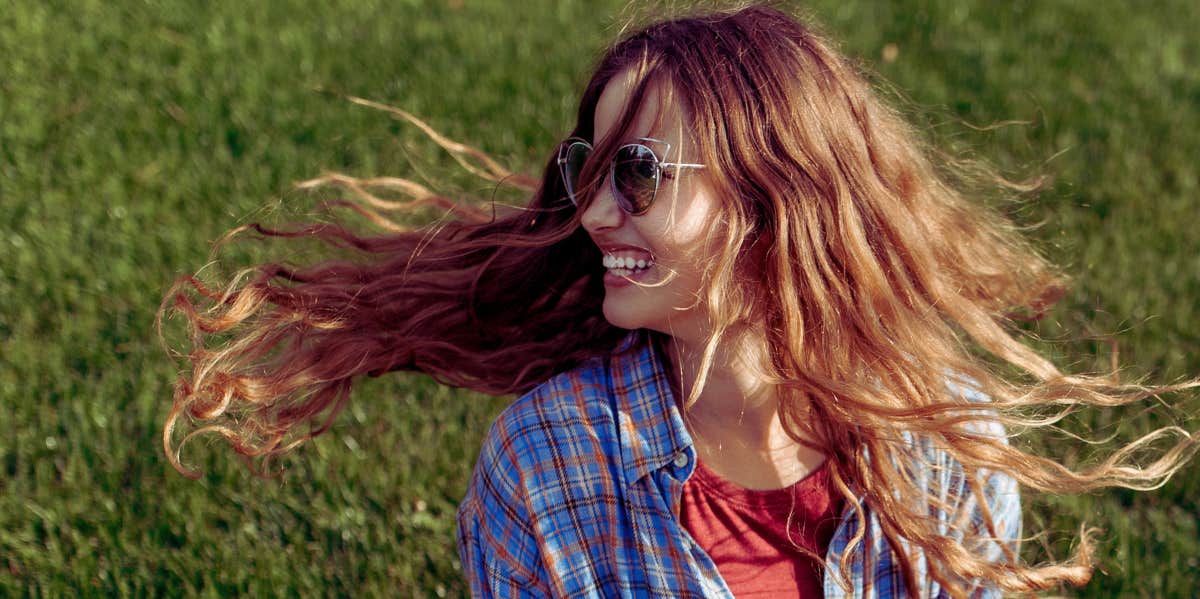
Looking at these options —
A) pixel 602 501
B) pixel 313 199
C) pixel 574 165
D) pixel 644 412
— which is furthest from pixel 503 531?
pixel 313 199

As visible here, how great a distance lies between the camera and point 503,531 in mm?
2598

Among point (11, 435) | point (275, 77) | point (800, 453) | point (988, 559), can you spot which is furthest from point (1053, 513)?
point (275, 77)

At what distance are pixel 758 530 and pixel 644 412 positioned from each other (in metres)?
0.35

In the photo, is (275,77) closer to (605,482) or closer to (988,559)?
(605,482)

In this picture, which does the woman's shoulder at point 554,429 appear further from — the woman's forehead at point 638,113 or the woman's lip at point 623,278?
the woman's forehead at point 638,113

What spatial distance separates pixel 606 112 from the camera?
245cm

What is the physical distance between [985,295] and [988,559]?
2.03ft

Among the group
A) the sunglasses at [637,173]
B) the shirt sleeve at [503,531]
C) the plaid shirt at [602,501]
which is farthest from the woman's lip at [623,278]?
the shirt sleeve at [503,531]

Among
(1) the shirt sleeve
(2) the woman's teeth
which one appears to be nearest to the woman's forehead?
(2) the woman's teeth

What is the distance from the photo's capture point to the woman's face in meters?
2.35

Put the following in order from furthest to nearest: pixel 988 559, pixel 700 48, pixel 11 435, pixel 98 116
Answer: pixel 98 116, pixel 11 435, pixel 988 559, pixel 700 48

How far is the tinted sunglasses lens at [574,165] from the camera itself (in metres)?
2.52

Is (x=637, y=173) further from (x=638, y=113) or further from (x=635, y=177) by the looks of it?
(x=638, y=113)

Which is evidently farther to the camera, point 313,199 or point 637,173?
point 313,199
